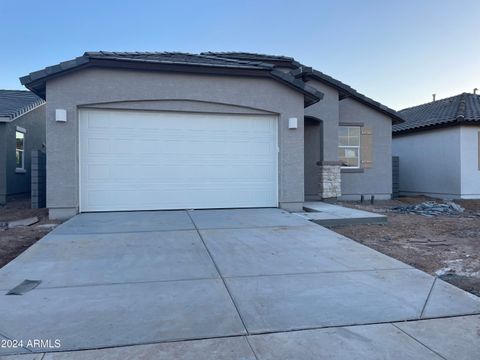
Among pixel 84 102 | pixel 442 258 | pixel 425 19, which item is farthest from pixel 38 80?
pixel 425 19

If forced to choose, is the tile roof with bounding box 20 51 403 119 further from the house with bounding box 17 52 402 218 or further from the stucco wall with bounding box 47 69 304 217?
the stucco wall with bounding box 47 69 304 217

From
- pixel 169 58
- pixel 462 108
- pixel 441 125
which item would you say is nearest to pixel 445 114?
pixel 462 108

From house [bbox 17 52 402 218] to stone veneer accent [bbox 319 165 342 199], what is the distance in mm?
3024

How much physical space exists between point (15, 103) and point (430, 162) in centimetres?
1909

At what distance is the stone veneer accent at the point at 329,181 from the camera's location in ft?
44.4

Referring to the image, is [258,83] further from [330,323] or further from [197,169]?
[330,323]

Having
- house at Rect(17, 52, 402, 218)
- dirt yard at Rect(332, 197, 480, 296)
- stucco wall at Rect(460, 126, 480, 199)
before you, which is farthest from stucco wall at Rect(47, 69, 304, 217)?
stucco wall at Rect(460, 126, 480, 199)

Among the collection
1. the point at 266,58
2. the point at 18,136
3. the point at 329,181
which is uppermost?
the point at 266,58

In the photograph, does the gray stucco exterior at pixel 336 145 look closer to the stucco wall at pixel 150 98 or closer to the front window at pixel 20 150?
the stucco wall at pixel 150 98

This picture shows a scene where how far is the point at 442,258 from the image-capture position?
6395 mm

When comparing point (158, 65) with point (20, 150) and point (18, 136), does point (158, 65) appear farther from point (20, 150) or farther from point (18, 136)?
point (20, 150)

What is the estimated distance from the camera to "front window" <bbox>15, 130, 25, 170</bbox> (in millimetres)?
15836

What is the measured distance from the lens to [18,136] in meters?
15.9

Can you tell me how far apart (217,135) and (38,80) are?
4738 millimetres
